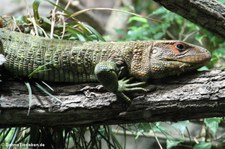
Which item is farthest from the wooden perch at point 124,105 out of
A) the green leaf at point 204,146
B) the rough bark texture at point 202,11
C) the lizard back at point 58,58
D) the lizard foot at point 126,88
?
the green leaf at point 204,146

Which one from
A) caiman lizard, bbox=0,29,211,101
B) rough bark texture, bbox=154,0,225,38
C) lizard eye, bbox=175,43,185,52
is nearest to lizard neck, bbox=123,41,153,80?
caiman lizard, bbox=0,29,211,101

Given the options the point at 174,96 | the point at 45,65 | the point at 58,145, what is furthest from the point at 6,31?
the point at 174,96

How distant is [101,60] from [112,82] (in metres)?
0.28

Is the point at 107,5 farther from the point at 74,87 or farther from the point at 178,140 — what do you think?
the point at 74,87

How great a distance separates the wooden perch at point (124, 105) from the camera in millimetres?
2064

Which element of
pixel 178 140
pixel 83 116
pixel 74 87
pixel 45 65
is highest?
pixel 45 65

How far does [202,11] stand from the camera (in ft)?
8.05

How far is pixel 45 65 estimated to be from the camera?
7.97ft

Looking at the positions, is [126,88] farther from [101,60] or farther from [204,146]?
[204,146]

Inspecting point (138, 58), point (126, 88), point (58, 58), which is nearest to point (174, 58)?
point (138, 58)

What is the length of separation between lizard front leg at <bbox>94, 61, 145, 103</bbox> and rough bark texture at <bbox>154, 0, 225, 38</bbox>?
57cm

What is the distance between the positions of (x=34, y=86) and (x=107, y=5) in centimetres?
564

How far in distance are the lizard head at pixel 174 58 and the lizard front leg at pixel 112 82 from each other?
0.16 meters

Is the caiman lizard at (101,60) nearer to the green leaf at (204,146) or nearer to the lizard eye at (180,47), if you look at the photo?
the lizard eye at (180,47)
